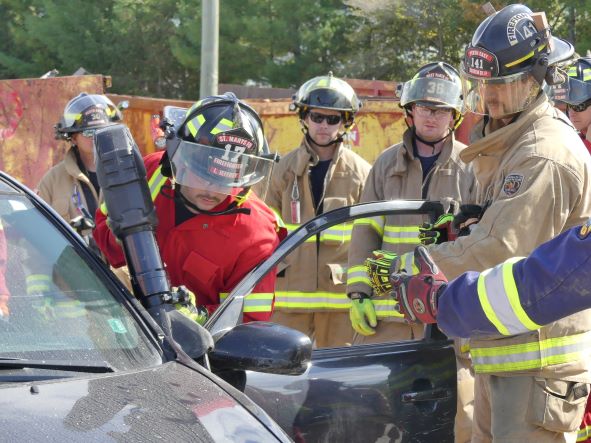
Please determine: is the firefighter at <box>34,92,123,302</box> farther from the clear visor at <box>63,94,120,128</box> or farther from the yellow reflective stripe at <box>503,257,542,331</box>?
the yellow reflective stripe at <box>503,257,542,331</box>

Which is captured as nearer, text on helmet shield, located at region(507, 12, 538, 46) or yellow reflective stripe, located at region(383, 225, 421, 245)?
text on helmet shield, located at region(507, 12, 538, 46)

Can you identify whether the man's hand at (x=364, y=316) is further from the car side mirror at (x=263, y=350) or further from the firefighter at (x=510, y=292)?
the car side mirror at (x=263, y=350)

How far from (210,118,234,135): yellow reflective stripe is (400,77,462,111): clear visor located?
76.3 inches

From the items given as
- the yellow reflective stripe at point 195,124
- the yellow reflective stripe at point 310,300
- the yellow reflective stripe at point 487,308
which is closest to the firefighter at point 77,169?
the yellow reflective stripe at point 310,300

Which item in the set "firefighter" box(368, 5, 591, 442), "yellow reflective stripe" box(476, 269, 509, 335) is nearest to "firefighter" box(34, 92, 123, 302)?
"firefighter" box(368, 5, 591, 442)

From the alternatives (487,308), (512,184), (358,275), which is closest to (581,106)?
(358,275)

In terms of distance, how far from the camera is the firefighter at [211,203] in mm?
3570

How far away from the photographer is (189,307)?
3189 mm

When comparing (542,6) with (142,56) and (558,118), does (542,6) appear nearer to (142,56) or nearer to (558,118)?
(142,56)

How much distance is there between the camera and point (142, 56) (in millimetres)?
24016

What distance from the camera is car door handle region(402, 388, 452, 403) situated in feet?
11.5

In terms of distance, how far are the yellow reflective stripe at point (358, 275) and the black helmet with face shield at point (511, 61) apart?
1115mm

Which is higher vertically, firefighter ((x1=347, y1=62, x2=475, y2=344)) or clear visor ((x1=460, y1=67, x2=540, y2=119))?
clear visor ((x1=460, y1=67, x2=540, y2=119))

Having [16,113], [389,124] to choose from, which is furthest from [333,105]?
[16,113]
